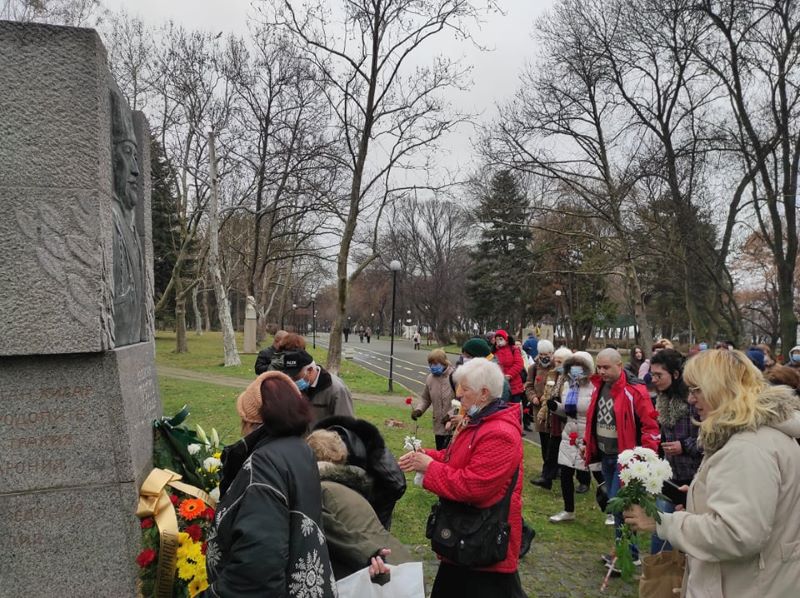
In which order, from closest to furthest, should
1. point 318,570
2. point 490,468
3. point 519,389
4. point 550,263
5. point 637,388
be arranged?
point 318,570
point 490,468
point 637,388
point 519,389
point 550,263

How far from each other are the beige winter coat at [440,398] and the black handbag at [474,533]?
4255 millimetres

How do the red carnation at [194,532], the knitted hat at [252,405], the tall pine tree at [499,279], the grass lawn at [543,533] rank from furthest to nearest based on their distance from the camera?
1. the tall pine tree at [499,279]
2. the grass lawn at [543,533]
3. the red carnation at [194,532]
4. the knitted hat at [252,405]

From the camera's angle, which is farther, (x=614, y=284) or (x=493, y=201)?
(x=614, y=284)

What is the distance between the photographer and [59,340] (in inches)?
124

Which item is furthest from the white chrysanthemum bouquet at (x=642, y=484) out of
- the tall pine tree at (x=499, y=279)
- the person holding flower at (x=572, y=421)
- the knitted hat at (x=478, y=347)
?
the tall pine tree at (x=499, y=279)

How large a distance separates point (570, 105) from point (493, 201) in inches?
240

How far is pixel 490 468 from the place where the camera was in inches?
117

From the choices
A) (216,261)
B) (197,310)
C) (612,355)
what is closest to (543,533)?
(612,355)

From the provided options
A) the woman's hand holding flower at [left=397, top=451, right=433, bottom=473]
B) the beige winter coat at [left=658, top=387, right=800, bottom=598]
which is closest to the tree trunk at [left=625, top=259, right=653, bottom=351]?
the woman's hand holding flower at [left=397, top=451, right=433, bottom=473]

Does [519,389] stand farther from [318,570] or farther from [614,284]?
[614,284]

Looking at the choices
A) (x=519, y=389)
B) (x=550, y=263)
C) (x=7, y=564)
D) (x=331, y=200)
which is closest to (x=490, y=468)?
(x=7, y=564)

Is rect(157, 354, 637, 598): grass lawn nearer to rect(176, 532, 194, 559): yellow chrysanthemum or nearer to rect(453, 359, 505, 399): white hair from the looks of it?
rect(176, 532, 194, 559): yellow chrysanthemum

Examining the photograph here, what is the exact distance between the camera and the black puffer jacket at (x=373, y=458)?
3025 millimetres

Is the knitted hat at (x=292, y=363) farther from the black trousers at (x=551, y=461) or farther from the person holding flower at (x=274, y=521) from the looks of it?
the black trousers at (x=551, y=461)
